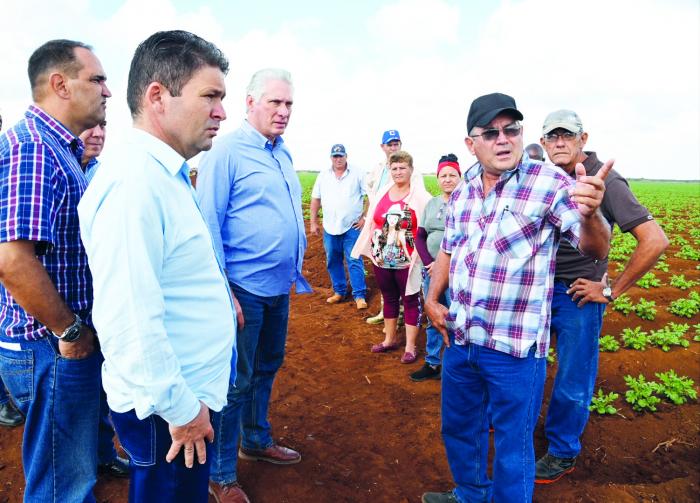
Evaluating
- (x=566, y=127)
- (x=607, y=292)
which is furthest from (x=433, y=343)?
(x=566, y=127)

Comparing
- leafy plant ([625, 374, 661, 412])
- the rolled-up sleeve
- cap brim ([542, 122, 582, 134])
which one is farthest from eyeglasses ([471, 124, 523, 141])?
leafy plant ([625, 374, 661, 412])

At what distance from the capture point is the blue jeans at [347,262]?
7.01 metres

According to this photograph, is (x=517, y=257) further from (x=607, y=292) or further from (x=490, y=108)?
(x=607, y=292)

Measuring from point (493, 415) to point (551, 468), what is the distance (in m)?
1.24

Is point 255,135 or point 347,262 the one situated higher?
point 255,135

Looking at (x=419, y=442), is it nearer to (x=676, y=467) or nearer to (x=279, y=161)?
(x=676, y=467)

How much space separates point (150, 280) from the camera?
139 cm

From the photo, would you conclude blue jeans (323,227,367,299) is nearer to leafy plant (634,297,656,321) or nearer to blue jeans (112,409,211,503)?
leafy plant (634,297,656,321)

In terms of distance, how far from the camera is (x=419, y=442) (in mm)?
3701

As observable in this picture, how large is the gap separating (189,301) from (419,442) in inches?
110

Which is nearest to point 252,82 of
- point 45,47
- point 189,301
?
point 45,47

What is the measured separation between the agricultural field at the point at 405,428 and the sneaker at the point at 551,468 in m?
0.05

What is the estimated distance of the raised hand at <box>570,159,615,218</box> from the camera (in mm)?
1953

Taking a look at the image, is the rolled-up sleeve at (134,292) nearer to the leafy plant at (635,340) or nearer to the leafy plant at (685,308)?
the leafy plant at (635,340)
